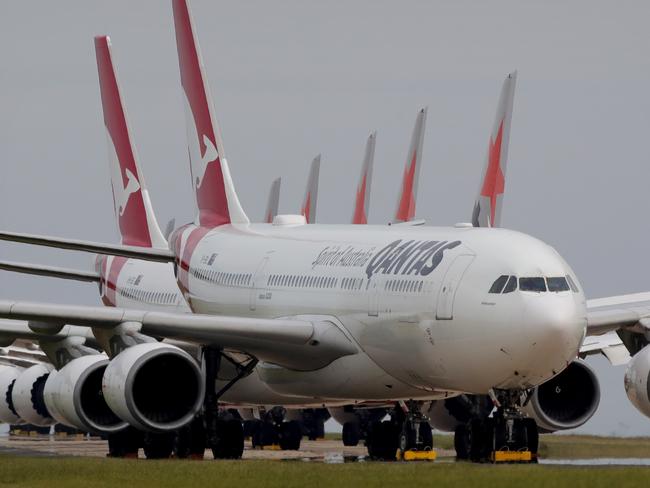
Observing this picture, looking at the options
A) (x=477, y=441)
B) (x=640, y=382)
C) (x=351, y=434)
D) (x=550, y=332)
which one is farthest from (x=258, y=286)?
(x=351, y=434)

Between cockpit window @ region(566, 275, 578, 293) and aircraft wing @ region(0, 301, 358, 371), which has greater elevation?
cockpit window @ region(566, 275, 578, 293)

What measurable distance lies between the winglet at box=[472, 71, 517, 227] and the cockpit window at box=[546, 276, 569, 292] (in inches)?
693

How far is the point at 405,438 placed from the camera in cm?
3475

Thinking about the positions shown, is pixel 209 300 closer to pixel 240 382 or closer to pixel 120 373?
pixel 240 382

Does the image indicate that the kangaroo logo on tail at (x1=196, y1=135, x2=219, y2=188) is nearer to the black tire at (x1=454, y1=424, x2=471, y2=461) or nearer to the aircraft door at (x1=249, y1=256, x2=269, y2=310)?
the aircraft door at (x1=249, y1=256, x2=269, y2=310)

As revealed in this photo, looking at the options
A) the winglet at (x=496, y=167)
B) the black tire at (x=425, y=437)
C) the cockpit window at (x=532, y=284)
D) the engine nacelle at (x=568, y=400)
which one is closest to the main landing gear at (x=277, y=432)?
the winglet at (x=496, y=167)

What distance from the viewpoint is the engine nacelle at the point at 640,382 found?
108 feet

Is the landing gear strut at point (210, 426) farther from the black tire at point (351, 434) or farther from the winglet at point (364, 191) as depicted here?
the winglet at point (364, 191)

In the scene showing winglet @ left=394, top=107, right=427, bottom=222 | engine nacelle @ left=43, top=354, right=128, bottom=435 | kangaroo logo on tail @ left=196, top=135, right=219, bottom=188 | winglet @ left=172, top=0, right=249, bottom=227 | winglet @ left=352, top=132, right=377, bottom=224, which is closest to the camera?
engine nacelle @ left=43, top=354, right=128, bottom=435

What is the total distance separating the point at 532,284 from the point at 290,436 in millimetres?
23548

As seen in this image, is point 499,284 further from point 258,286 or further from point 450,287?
point 258,286

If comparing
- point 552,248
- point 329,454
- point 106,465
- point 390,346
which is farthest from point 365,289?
point 329,454

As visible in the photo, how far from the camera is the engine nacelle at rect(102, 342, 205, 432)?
100 feet

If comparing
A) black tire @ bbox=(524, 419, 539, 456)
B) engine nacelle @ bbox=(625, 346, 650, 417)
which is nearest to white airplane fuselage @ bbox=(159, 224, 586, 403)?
black tire @ bbox=(524, 419, 539, 456)
